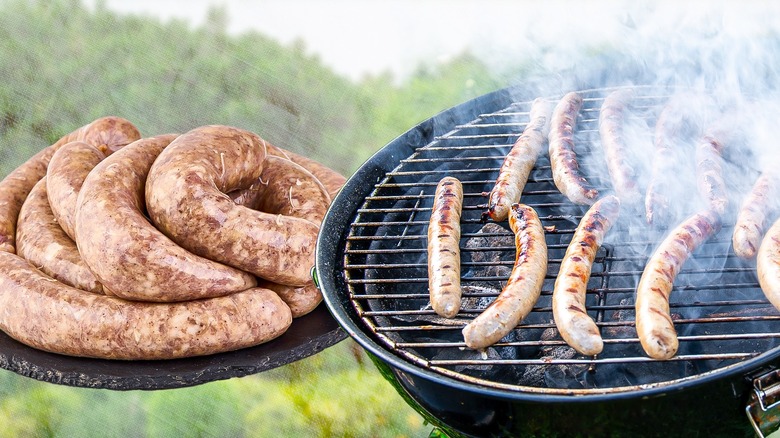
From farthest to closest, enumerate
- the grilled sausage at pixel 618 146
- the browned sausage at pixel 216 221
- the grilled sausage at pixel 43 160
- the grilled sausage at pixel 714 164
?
the grilled sausage at pixel 43 160 → the browned sausage at pixel 216 221 → the grilled sausage at pixel 618 146 → the grilled sausage at pixel 714 164

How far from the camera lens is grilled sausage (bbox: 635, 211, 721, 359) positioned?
2131mm

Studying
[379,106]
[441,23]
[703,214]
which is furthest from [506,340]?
[441,23]

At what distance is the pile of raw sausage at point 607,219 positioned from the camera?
2.29 meters

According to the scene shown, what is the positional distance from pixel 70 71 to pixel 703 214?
5.11 meters

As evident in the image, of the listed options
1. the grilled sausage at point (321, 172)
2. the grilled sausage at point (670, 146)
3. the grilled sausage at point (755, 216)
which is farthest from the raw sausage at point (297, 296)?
the grilled sausage at point (755, 216)

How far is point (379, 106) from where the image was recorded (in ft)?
20.1

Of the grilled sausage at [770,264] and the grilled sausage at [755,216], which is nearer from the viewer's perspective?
the grilled sausage at [770,264]

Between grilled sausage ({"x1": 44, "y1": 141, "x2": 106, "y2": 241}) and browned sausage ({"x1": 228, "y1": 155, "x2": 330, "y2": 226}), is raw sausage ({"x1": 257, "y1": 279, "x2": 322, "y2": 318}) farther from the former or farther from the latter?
grilled sausage ({"x1": 44, "y1": 141, "x2": 106, "y2": 241})

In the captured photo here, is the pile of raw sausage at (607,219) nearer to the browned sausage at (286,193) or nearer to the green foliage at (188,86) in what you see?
the browned sausage at (286,193)

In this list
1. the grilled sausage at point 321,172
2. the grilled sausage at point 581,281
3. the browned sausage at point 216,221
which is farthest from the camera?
the grilled sausage at point 321,172

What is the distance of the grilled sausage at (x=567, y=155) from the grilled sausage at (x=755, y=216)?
1.78ft

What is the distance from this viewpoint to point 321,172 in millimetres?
4629

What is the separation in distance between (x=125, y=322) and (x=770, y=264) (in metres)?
2.66

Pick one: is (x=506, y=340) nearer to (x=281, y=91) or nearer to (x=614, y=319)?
(x=614, y=319)
